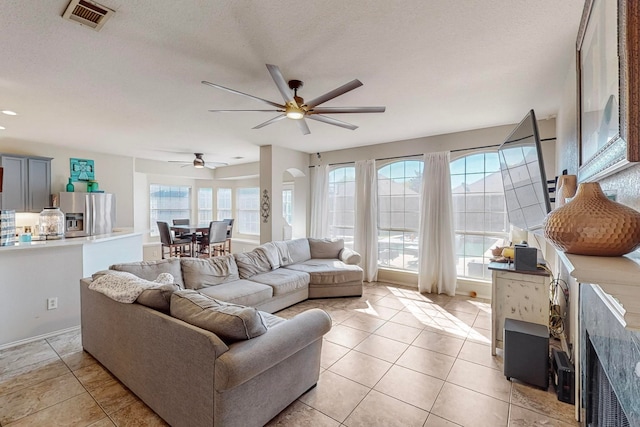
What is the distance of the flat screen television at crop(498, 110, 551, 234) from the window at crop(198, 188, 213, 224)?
765cm

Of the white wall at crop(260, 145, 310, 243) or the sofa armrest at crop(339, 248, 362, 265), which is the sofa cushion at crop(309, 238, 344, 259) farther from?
the white wall at crop(260, 145, 310, 243)

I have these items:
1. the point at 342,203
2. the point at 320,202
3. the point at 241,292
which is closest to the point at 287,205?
the point at 320,202

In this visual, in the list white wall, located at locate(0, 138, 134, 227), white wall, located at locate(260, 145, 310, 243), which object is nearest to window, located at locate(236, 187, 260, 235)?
white wall, located at locate(260, 145, 310, 243)

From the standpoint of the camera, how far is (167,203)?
7.77 metres

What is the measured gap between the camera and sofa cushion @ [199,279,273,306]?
320cm

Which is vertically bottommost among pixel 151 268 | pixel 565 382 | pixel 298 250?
pixel 565 382

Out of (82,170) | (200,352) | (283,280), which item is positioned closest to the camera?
(200,352)

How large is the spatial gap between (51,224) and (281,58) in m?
3.60

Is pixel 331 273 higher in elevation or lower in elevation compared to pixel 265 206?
lower

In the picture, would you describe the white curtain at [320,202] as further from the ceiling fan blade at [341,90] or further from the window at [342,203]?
the ceiling fan blade at [341,90]

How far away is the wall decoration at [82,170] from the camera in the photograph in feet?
18.2

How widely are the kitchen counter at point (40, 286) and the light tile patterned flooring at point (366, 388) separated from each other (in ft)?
0.59

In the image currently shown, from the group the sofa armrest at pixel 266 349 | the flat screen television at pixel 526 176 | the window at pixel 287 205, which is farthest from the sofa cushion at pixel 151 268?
the window at pixel 287 205

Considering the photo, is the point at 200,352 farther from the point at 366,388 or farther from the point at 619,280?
the point at 619,280
